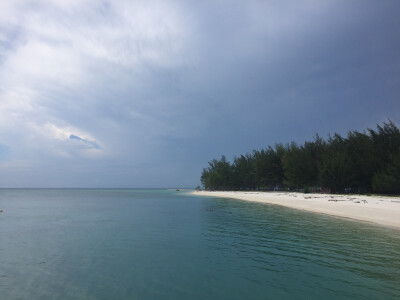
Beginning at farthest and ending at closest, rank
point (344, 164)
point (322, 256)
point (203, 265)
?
point (344, 164)
point (322, 256)
point (203, 265)

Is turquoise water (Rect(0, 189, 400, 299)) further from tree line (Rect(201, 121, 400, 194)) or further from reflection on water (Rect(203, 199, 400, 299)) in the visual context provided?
tree line (Rect(201, 121, 400, 194))

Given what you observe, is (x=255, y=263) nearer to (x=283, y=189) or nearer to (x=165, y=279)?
(x=165, y=279)

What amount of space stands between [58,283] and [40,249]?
Result: 6.05 m

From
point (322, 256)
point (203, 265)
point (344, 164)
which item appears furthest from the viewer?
point (344, 164)

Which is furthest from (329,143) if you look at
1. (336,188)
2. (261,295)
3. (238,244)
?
(261,295)

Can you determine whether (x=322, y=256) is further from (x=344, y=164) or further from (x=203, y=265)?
(x=344, y=164)

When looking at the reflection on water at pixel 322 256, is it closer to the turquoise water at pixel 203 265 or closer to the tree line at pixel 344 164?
the turquoise water at pixel 203 265

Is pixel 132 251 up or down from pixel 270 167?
down

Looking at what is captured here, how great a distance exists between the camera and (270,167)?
277 feet

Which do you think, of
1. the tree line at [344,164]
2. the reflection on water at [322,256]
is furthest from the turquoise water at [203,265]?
the tree line at [344,164]

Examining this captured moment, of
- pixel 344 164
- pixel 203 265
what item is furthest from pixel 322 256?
pixel 344 164

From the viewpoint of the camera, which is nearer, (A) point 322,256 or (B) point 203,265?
(B) point 203,265

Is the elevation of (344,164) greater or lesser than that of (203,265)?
greater

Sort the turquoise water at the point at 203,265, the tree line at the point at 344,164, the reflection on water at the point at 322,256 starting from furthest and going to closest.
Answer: the tree line at the point at 344,164 → the reflection on water at the point at 322,256 → the turquoise water at the point at 203,265
